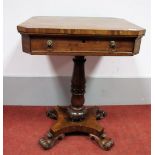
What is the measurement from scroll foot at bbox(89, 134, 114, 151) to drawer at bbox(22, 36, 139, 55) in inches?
20.3

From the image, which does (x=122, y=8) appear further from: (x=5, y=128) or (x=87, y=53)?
(x=5, y=128)

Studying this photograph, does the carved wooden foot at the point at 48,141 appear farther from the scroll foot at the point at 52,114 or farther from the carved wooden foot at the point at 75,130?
the scroll foot at the point at 52,114

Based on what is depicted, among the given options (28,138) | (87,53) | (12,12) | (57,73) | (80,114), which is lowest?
(28,138)

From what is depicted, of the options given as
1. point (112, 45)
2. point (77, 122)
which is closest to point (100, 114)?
point (77, 122)

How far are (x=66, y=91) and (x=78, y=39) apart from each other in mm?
756

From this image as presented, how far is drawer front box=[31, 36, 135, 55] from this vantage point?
1.21 m

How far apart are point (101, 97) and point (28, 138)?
2.24ft

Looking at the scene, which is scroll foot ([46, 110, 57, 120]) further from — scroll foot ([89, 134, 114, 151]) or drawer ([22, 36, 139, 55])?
drawer ([22, 36, 139, 55])

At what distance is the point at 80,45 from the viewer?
1218 millimetres

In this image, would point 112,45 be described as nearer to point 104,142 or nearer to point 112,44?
point 112,44

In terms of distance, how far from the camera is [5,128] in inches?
63.1

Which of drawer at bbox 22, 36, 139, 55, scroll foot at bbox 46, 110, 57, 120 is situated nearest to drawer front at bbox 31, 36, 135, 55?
drawer at bbox 22, 36, 139, 55

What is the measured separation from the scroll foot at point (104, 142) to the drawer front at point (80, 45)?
52cm

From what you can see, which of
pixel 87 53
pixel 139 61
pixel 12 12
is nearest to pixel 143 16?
pixel 139 61
